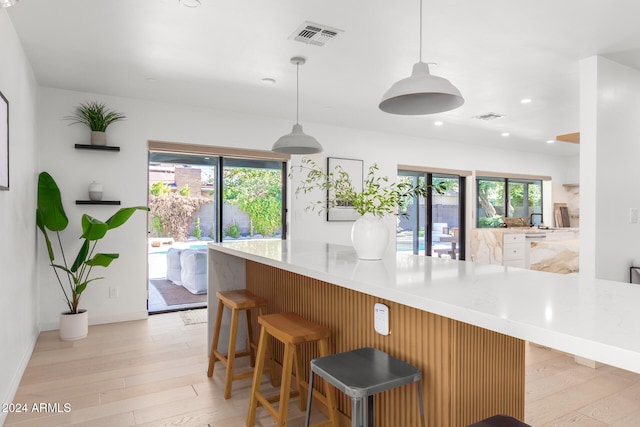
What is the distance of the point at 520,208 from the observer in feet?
26.2

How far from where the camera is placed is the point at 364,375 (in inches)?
58.7

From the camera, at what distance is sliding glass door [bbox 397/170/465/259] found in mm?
6863

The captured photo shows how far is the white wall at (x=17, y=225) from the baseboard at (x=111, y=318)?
0.26 metres

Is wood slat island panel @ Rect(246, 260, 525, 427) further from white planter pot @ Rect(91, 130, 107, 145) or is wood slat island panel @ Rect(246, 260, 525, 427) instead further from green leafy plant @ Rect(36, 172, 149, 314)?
white planter pot @ Rect(91, 130, 107, 145)

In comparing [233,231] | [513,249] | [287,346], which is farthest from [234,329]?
[513,249]

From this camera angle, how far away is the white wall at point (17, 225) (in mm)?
2365

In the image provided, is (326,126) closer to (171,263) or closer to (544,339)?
(171,263)

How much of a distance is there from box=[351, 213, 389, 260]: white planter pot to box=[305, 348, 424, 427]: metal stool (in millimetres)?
558

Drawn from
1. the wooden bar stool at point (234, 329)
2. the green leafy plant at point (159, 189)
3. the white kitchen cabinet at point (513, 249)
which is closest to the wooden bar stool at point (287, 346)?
the wooden bar stool at point (234, 329)

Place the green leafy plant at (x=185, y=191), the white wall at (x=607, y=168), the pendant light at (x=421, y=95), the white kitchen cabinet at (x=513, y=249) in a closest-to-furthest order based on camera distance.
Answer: the pendant light at (x=421, y=95), the white wall at (x=607, y=168), the green leafy plant at (x=185, y=191), the white kitchen cabinet at (x=513, y=249)

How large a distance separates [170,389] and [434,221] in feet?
17.9

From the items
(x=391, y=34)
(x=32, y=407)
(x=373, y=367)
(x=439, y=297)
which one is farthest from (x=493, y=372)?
(x=32, y=407)

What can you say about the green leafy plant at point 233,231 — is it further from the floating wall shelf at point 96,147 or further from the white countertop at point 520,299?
the white countertop at point 520,299

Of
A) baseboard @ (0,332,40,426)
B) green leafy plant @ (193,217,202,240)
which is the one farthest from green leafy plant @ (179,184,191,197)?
baseboard @ (0,332,40,426)
